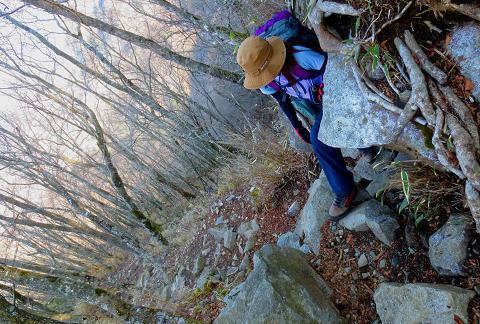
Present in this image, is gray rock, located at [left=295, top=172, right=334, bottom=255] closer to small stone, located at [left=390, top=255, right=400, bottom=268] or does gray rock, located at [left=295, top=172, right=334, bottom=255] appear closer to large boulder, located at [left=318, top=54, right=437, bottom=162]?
small stone, located at [left=390, top=255, right=400, bottom=268]

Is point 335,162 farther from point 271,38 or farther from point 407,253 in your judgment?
point 271,38

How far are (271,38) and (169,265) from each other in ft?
19.6

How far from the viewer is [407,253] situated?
3.18m

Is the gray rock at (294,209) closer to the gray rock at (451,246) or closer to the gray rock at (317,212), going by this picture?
the gray rock at (317,212)

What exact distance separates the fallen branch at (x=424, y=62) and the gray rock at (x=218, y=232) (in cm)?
430

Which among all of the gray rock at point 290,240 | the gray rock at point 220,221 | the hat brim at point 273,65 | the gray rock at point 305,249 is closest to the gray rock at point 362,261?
the gray rock at point 305,249

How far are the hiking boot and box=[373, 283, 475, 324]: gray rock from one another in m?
0.87

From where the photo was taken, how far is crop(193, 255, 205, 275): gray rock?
6230mm

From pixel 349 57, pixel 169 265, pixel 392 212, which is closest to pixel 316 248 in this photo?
pixel 392 212

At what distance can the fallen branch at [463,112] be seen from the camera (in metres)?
2.34

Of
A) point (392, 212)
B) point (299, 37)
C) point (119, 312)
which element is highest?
point (299, 37)

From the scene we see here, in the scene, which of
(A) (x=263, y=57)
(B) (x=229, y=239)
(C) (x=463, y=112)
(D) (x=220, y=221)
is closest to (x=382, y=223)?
(C) (x=463, y=112)

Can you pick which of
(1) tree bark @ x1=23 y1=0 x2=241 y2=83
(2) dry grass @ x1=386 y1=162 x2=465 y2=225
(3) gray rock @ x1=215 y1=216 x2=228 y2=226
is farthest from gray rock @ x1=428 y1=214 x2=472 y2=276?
(1) tree bark @ x1=23 y1=0 x2=241 y2=83

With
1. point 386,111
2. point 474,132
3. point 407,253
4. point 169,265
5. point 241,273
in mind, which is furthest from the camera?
point 169,265
